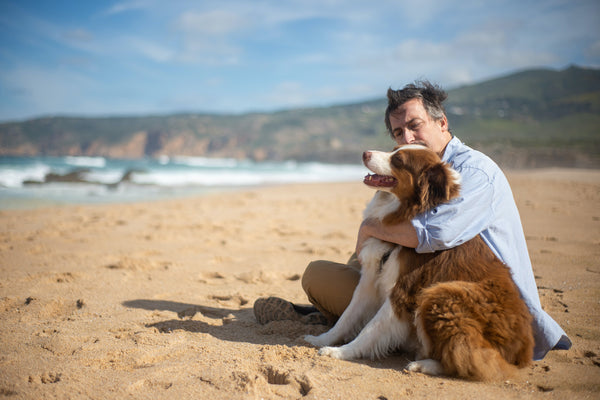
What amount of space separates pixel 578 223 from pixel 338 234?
4387 millimetres

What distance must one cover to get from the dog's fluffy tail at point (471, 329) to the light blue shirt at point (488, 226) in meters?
0.26

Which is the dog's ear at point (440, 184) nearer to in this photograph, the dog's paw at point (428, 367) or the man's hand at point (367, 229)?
the man's hand at point (367, 229)

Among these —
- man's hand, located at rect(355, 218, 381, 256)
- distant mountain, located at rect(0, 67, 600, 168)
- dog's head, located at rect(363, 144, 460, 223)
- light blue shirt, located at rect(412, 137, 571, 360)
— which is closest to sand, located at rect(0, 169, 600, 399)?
light blue shirt, located at rect(412, 137, 571, 360)

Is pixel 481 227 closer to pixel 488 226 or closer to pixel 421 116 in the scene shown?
pixel 488 226

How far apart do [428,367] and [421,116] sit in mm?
1808

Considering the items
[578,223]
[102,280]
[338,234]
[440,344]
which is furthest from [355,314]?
[578,223]

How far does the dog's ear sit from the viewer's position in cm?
215

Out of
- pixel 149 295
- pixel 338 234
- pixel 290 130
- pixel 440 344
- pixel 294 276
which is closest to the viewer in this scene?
pixel 440 344

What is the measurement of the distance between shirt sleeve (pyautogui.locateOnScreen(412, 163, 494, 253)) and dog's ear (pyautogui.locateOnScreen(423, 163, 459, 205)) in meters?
0.04

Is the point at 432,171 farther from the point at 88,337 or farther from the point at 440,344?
the point at 88,337

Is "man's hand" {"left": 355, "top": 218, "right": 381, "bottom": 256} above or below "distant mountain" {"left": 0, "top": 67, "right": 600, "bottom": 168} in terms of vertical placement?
below

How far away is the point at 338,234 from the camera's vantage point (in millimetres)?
6387

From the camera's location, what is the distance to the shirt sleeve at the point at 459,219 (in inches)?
82.5

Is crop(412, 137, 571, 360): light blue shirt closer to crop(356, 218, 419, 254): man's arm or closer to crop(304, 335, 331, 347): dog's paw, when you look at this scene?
crop(356, 218, 419, 254): man's arm
